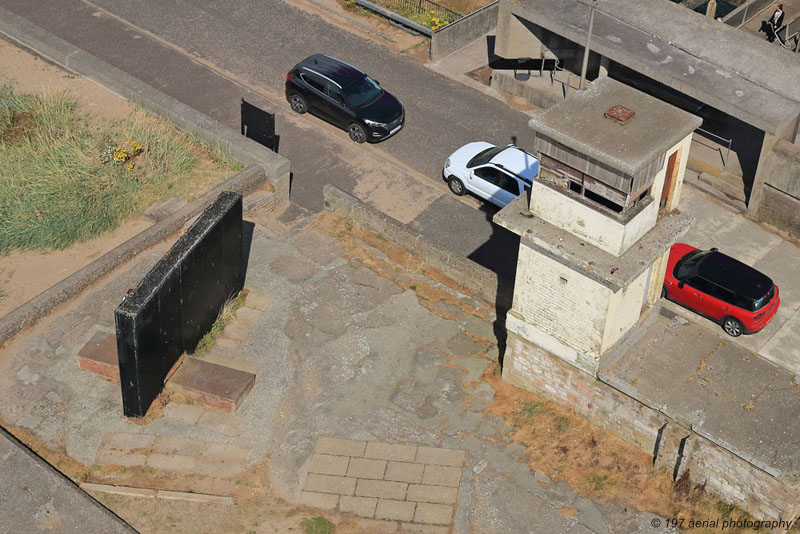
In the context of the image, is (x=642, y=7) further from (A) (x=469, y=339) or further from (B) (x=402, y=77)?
(A) (x=469, y=339)

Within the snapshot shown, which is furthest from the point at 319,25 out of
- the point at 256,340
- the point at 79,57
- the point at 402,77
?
the point at 256,340

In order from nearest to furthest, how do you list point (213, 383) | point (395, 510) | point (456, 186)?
point (395, 510)
point (213, 383)
point (456, 186)

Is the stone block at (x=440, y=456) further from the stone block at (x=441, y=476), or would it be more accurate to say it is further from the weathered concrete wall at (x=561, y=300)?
the weathered concrete wall at (x=561, y=300)

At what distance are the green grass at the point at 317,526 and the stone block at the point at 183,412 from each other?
130 inches

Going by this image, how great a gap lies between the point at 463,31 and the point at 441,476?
18989 mm

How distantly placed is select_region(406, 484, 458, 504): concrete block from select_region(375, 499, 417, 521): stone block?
0.61 ft

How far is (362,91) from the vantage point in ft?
95.3

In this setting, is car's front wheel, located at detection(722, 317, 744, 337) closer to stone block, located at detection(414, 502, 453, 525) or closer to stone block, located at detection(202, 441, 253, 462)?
stone block, located at detection(414, 502, 453, 525)

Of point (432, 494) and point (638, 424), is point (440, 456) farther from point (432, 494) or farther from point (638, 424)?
point (638, 424)

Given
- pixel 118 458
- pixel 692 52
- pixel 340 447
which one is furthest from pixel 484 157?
pixel 118 458

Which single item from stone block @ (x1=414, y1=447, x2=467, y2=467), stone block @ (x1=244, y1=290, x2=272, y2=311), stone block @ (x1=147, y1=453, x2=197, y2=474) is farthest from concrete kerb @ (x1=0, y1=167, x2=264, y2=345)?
stone block @ (x1=414, y1=447, x2=467, y2=467)

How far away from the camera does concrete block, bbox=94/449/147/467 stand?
18766 mm

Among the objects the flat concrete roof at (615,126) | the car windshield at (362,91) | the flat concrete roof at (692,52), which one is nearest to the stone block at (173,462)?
the flat concrete roof at (615,126)

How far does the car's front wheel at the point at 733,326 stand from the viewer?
23.5 metres
